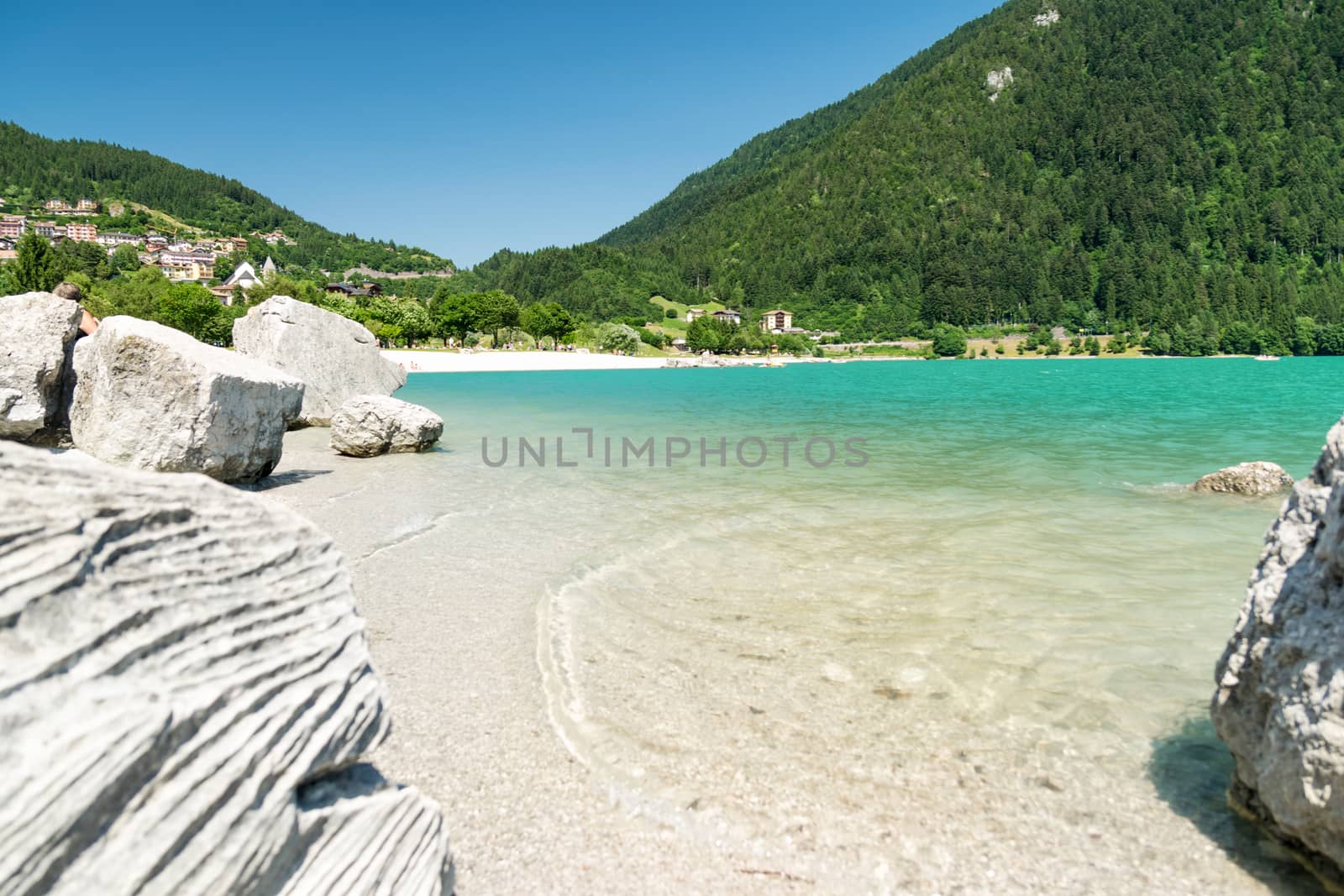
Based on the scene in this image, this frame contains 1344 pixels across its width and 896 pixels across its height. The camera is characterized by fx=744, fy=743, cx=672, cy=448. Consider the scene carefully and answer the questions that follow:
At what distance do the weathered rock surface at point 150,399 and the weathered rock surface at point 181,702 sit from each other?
9.20 m

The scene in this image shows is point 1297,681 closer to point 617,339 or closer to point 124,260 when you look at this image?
point 617,339

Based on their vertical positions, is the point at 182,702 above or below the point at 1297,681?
above

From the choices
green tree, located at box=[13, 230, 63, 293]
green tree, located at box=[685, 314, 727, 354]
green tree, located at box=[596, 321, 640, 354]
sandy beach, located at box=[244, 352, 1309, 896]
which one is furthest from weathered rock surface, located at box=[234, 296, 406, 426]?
green tree, located at box=[685, 314, 727, 354]

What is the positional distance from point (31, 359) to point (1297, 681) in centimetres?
1371

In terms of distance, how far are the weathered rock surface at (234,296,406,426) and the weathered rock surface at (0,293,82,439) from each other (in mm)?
7545

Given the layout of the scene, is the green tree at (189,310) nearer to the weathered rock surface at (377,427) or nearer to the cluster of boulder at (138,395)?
the weathered rock surface at (377,427)

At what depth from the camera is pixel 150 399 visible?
9945 mm

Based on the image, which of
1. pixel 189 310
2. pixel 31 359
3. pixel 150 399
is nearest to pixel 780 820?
pixel 150 399

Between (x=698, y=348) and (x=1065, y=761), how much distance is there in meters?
156

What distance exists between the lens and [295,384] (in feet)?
39.4

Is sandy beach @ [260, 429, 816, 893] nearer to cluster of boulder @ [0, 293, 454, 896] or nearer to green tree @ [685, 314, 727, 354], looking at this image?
cluster of boulder @ [0, 293, 454, 896]

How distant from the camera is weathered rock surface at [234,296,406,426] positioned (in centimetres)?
1859

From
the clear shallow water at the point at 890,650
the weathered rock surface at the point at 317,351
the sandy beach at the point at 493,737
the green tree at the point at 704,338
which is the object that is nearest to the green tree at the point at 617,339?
the green tree at the point at 704,338

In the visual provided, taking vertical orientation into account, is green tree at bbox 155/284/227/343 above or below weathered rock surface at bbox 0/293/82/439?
above
